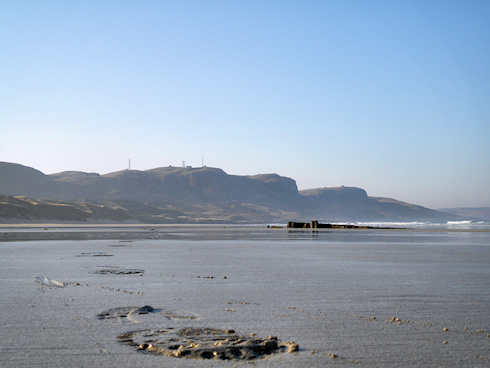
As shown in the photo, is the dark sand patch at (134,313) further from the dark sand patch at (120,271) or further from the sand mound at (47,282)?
the dark sand patch at (120,271)

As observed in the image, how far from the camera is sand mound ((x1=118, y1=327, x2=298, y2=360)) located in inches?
207

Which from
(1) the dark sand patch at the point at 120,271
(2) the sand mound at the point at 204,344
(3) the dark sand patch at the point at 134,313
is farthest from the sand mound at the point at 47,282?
(2) the sand mound at the point at 204,344

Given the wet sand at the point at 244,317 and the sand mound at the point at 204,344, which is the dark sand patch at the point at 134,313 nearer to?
the wet sand at the point at 244,317

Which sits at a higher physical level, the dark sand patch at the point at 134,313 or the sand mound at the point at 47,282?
the sand mound at the point at 47,282

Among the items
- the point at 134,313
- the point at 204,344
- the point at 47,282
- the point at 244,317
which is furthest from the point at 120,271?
the point at 204,344

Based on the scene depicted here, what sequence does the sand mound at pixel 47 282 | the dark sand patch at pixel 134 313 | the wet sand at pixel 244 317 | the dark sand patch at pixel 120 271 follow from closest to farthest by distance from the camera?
1. the wet sand at pixel 244 317
2. the dark sand patch at pixel 134 313
3. the sand mound at pixel 47 282
4. the dark sand patch at pixel 120 271

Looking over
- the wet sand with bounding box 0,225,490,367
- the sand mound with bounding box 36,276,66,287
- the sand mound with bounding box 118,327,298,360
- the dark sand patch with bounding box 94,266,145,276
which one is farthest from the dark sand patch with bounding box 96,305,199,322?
the dark sand patch with bounding box 94,266,145,276

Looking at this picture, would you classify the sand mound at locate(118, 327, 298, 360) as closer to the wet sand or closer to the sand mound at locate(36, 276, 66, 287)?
the wet sand

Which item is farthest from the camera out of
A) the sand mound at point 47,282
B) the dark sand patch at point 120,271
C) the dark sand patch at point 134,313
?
the dark sand patch at point 120,271

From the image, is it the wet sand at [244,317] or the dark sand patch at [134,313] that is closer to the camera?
the wet sand at [244,317]

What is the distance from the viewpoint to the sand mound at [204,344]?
5258 millimetres

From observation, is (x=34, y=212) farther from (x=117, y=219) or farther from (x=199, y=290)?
(x=199, y=290)

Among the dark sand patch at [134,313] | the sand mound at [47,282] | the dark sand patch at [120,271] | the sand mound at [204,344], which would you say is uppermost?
the sand mound at [47,282]

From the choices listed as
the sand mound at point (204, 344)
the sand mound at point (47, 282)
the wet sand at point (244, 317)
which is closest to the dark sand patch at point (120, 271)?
the wet sand at point (244, 317)
